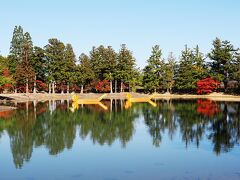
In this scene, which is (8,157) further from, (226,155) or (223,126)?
(223,126)

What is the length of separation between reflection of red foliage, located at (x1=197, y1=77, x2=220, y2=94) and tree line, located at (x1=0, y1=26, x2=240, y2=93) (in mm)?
1007

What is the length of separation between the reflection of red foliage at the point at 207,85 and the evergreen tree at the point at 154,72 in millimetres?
9531

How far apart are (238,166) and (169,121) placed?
55.6 feet

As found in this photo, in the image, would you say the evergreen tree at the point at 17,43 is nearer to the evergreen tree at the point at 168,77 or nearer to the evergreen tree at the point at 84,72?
the evergreen tree at the point at 84,72

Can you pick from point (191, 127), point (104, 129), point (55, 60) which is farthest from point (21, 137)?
point (55, 60)

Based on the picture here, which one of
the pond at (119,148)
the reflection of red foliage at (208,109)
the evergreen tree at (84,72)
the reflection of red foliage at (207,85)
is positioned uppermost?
the evergreen tree at (84,72)

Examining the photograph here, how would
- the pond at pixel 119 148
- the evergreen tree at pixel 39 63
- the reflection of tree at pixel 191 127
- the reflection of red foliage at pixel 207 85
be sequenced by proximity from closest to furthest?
1. the pond at pixel 119 148
2. the reflection of tree at pixel 191 127
3. the reflection of red foliage at pixel 207 85
4. the evergreen tree at pixel 39 63

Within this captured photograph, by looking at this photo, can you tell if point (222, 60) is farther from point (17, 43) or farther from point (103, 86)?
point (17, 43)

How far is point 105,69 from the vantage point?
79.1 metres

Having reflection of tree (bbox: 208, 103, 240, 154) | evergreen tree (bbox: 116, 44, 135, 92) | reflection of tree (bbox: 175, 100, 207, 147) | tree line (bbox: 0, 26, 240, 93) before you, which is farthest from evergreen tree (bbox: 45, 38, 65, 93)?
reflection of tree (bbox: 208, 103, 240, 154)

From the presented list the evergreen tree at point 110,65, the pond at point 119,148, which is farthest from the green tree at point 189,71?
the pond at point 119,148

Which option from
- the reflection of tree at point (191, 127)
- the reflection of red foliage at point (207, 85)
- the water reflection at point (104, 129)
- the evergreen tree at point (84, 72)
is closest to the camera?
the water reflection at point (104, 129)

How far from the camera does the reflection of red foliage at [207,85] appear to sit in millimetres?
71562

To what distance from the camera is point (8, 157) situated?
18578mm
